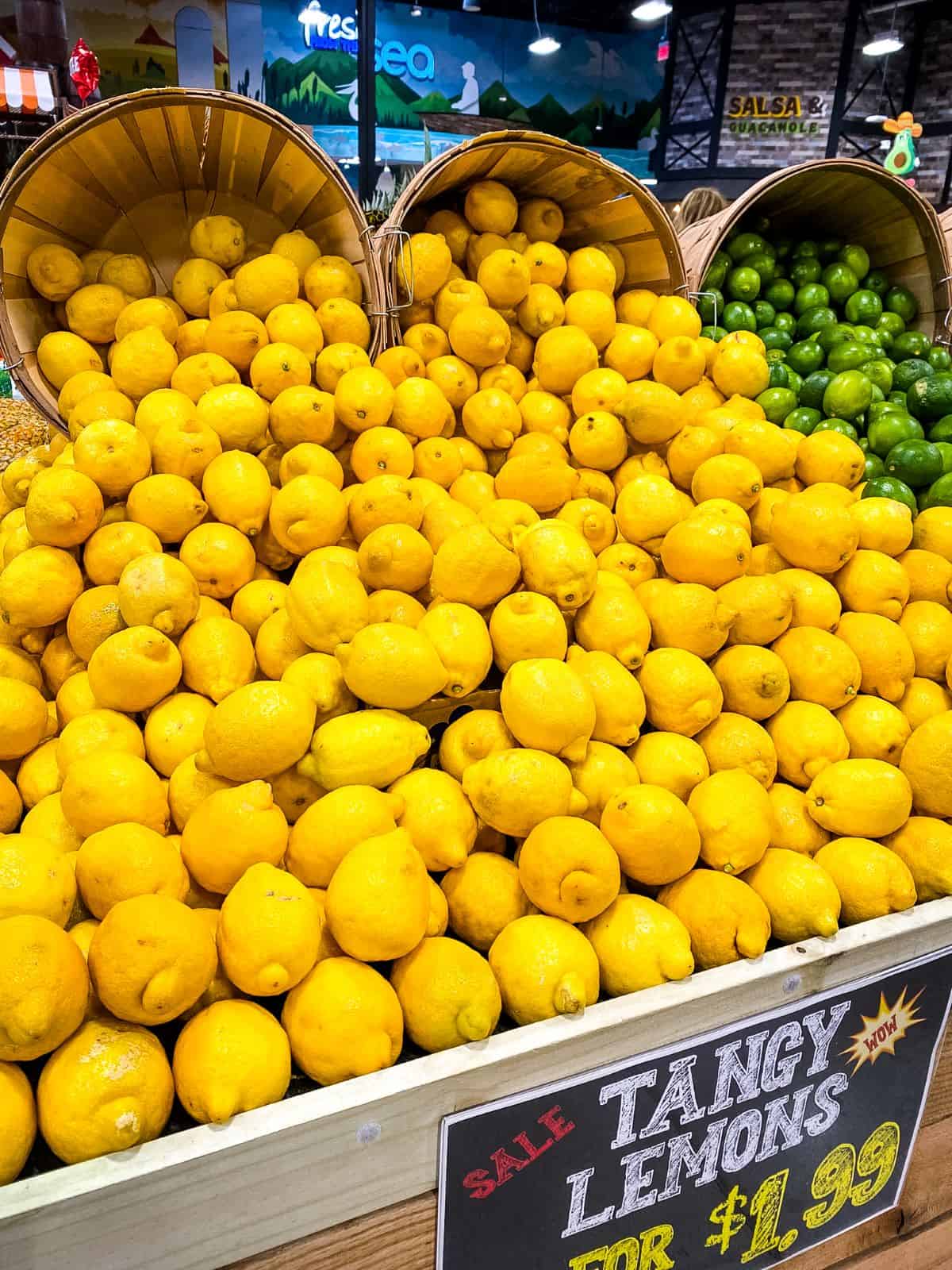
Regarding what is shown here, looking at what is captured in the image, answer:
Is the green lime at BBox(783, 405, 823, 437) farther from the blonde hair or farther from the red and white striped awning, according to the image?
the red and white striped awning

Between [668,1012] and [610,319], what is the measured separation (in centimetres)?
147

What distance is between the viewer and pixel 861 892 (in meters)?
1.15

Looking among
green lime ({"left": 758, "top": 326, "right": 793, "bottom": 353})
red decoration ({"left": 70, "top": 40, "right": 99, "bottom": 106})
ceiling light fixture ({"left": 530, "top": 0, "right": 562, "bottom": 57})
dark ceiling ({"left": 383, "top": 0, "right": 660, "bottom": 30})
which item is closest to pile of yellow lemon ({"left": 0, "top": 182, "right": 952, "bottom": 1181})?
green lime ({"left": 758, "top": 326, "right": 793, "bottom": 353})

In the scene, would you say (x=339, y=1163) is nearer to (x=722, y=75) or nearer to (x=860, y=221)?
(x=860, y=221)

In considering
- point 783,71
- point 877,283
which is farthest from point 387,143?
point 877,283

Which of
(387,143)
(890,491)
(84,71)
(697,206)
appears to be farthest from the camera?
(387,143)

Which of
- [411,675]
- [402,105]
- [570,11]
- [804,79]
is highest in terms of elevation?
[570,11]

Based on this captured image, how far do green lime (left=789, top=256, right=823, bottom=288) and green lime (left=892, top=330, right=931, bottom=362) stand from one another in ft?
1.04

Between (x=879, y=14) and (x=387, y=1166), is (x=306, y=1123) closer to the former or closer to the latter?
(x=387, y=1166)

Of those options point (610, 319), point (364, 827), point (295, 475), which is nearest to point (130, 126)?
point (295, 475)

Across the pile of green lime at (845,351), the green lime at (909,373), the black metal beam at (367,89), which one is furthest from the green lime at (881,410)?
the black metal beam at (367,89)

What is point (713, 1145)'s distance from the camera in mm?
1070

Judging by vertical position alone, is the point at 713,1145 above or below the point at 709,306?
below

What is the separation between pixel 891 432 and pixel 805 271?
2.54 feet
